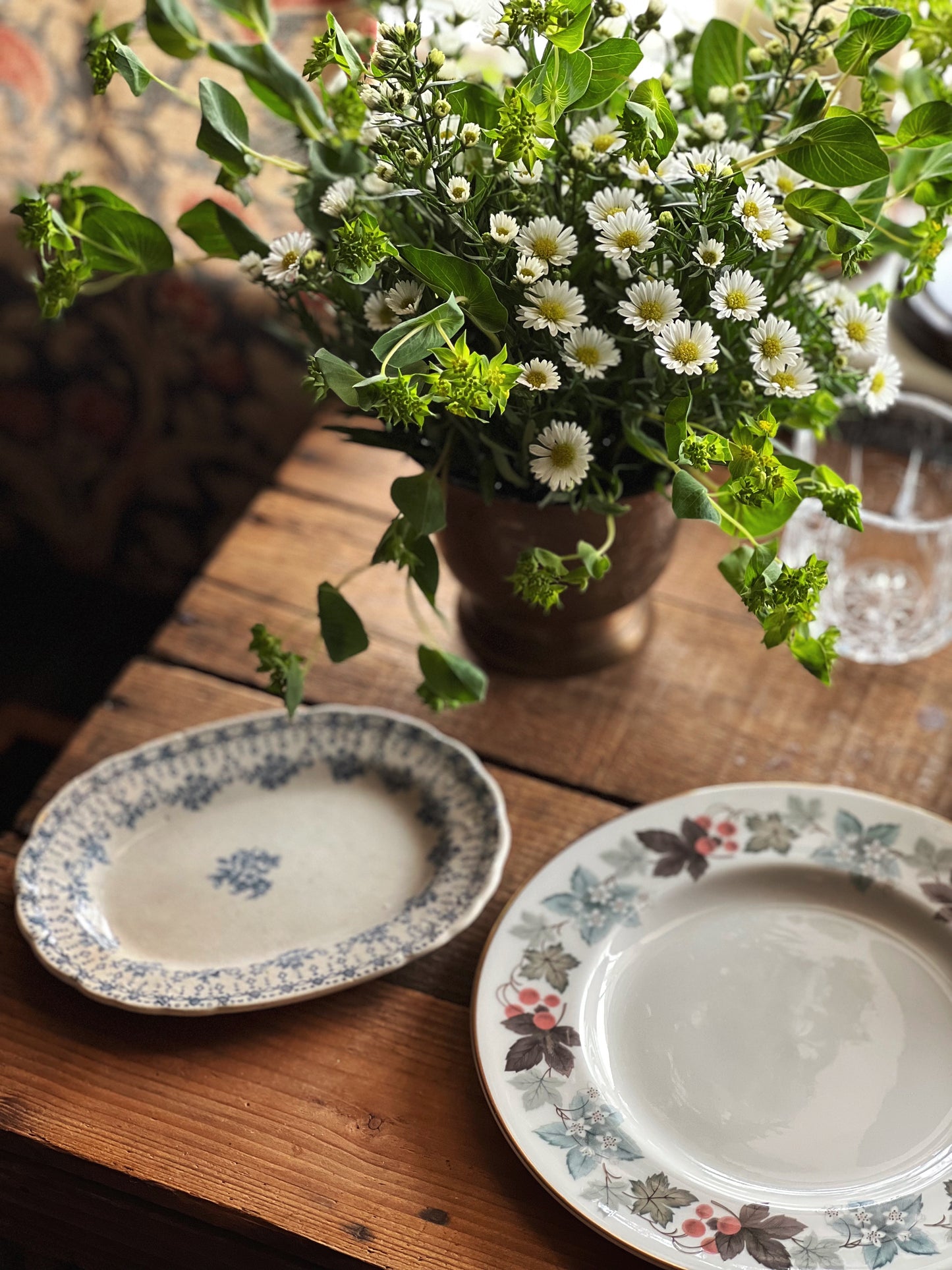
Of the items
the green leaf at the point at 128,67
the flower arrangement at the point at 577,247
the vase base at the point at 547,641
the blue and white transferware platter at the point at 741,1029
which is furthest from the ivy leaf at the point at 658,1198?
the green leaf at the point at 128,67

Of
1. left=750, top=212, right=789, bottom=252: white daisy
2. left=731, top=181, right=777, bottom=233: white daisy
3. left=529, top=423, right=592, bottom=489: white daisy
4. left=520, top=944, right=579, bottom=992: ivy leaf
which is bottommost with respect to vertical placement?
left=520, top=944, right=579, bottom=992: ivy leaf

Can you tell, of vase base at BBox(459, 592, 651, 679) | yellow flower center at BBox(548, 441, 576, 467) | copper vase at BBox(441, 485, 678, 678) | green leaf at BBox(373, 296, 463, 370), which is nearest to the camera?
green leaf at BBox(373, 296, 463, 370)

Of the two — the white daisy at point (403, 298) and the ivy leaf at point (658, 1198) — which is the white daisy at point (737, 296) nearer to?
the white daisy at point (403, 298)

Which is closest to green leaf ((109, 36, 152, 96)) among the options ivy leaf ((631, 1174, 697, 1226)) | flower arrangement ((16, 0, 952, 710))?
flower arrangement ((16, 0, 952, 710))

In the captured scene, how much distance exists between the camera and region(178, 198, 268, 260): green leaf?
65 cm

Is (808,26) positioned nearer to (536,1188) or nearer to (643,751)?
(643,751)

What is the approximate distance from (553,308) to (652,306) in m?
0.05

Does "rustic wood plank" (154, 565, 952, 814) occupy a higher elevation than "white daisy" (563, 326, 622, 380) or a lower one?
lower

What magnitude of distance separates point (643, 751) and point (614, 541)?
17cm

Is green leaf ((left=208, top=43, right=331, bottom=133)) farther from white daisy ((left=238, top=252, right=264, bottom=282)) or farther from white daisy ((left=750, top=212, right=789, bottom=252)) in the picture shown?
white daisy ((left=750, top=212, right=789, bottom=252))

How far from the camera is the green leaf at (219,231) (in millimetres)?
647

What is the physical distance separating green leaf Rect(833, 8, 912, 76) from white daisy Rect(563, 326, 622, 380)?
17 centimetres

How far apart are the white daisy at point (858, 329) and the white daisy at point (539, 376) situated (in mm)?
171

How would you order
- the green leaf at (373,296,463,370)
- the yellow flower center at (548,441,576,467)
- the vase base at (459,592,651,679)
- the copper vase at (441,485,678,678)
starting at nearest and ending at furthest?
the green leaf at (373,296,463,370) → the yellow flower center at (548,441,576,467) → the copper vase at (441,485,678,678) → the vase base at (459,592,651,679)
